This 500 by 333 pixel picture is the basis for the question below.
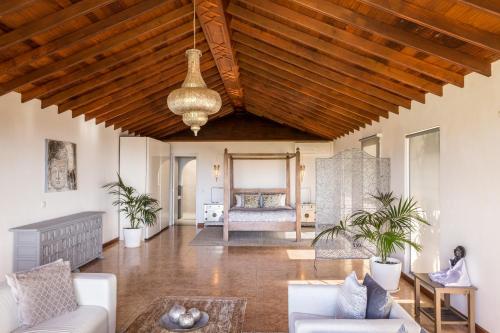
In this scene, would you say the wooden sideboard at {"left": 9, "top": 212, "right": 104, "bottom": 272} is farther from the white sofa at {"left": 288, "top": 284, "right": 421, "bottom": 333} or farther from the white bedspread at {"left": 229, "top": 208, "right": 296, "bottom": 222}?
the white sofa at {"left": 288, "top": 284, "right": 421, "bottom": 333}

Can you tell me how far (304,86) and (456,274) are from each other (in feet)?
12.1

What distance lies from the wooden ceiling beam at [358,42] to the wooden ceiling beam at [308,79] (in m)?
1.57

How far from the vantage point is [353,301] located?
249cm

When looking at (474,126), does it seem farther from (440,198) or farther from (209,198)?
(209,198)

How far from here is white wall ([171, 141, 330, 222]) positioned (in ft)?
34.6

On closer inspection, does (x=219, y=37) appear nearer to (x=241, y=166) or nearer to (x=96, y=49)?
(x=96, y=49)

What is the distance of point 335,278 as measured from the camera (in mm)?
5324

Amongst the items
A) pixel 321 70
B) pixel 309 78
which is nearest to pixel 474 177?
pixel 321 70

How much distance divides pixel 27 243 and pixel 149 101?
341 cm

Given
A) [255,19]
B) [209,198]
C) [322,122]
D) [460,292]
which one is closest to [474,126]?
[460,292]

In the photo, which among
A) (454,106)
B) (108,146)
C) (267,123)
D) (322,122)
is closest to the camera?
(454,106)

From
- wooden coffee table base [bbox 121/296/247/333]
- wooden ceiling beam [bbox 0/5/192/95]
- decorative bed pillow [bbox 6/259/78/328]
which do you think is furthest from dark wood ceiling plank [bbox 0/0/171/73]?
wooden coffee table base [bbox 121/296/247/333]

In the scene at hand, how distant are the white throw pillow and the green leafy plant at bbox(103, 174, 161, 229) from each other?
18.9 ft

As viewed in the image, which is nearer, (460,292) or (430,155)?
(460,292)
